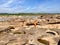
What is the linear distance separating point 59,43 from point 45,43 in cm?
98

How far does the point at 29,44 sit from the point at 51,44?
1450 mm

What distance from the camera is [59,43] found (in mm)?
10211

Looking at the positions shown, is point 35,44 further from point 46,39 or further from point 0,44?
point 0,44

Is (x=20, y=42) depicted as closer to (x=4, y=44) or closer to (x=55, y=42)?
(x=4, y=44)

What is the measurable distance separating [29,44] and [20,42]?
1.98 feet

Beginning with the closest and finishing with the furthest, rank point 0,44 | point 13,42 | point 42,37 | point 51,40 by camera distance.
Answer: point 0,44, point 13,42, point 51,40, point 42,37

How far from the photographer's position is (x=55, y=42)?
952 centimetres

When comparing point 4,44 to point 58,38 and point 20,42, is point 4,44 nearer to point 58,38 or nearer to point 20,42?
point 20,42

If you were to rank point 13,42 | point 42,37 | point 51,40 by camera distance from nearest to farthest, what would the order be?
point 13,42, point 51,40, point 42,37

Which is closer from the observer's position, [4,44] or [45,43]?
[4,44]

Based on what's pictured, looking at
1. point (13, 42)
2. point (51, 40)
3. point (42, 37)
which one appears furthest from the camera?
point (42, 37)

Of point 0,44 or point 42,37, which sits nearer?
point 0,44

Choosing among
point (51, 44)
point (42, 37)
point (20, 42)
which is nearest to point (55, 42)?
point (51, 44)

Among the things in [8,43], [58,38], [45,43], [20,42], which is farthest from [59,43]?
[8,43]
